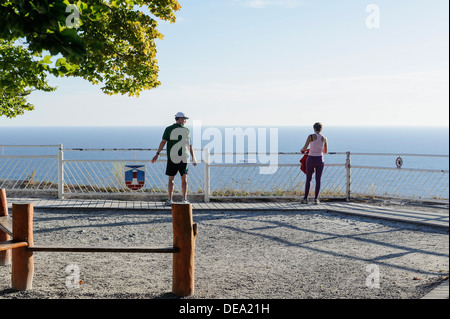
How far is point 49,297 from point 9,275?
1.26 meters

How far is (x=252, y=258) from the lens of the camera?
272 inches

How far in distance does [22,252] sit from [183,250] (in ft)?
6.19

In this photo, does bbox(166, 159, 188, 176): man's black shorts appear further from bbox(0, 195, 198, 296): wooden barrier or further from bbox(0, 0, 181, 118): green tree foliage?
bbox(0, 195, 198, 296): wooden barrier

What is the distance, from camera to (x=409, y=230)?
892 cm

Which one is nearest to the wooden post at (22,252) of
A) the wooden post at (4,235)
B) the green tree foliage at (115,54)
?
the wooden post at (4,235)

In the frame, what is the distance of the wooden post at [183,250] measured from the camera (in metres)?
5.25

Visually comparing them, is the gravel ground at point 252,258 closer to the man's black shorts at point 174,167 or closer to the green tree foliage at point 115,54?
the man's black shorts at point 174,167

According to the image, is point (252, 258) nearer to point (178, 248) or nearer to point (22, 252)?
point (178, 248)

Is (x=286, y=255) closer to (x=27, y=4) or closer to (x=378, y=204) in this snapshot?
(x=27, y=4)

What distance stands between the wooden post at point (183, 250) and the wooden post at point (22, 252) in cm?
172

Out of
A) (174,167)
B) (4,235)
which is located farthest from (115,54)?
(4,235)

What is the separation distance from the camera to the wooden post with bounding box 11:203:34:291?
5.42 metres

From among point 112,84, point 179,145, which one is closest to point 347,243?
point 179,145

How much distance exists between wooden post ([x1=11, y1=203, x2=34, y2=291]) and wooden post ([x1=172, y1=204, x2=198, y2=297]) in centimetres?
172
